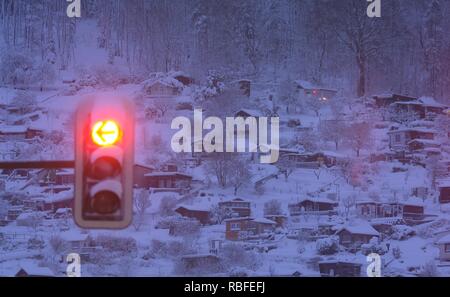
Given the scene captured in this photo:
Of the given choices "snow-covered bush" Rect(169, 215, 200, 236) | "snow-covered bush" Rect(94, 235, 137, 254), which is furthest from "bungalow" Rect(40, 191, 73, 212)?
"snow-covered bush" Rect(169, 215, 200, 236)

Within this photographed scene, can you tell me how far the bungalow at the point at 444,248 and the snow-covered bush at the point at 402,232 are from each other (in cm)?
23

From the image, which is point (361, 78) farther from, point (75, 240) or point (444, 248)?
point (75, 240)

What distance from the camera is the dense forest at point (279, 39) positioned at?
6.36 metres

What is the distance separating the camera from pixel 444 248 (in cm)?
621

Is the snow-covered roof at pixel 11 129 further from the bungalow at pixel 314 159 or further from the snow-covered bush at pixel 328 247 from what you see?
the snow-covered bush at pixel 328 247

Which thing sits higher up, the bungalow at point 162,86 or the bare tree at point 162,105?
the bungalow at point 162,86

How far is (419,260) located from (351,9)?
2.07m

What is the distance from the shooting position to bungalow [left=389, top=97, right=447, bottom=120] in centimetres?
639

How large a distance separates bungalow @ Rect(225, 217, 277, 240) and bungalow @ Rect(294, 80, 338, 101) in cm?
109

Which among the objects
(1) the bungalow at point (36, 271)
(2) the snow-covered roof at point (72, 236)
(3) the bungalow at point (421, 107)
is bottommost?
(1) the bungalow at point (36, 271)

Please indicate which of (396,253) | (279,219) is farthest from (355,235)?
(279,219)

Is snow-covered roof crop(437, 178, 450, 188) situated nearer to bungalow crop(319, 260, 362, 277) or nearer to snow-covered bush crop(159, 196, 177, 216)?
bungalow crop(319, 260, 362, 277)

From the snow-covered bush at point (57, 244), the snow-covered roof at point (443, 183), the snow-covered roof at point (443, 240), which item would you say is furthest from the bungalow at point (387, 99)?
the snow-covered bush at point (57, 244)
